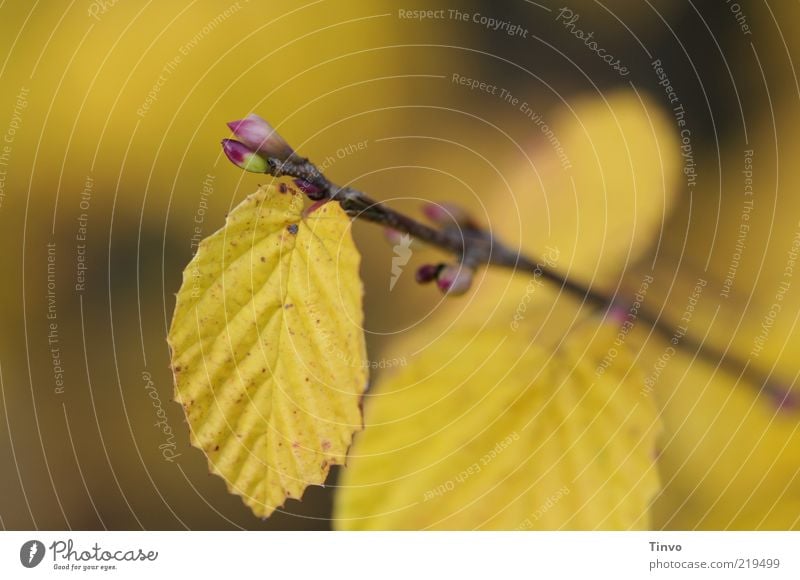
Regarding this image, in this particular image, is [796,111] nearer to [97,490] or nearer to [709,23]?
[709,23]

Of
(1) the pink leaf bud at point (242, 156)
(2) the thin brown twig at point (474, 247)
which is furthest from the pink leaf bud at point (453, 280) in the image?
(1) the pink leaf bud at point (242, 156)

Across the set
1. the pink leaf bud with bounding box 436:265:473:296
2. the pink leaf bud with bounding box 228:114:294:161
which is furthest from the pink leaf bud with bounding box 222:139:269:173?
A: the pink leaf bud with bounding box 436:265:473:296

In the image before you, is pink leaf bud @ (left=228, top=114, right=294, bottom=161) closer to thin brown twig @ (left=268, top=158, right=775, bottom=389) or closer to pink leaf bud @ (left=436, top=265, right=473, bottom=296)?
thin brown twig @ (left=268, top=158, right=775, bottom=389)

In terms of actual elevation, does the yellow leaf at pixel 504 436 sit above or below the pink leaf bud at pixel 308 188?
below

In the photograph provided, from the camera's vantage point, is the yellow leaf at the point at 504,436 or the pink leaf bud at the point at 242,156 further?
the yellow leaf at the point at 504,436

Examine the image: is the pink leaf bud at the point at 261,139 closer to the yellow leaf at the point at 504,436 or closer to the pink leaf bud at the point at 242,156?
the pink leaf bud at the point at 242,156
